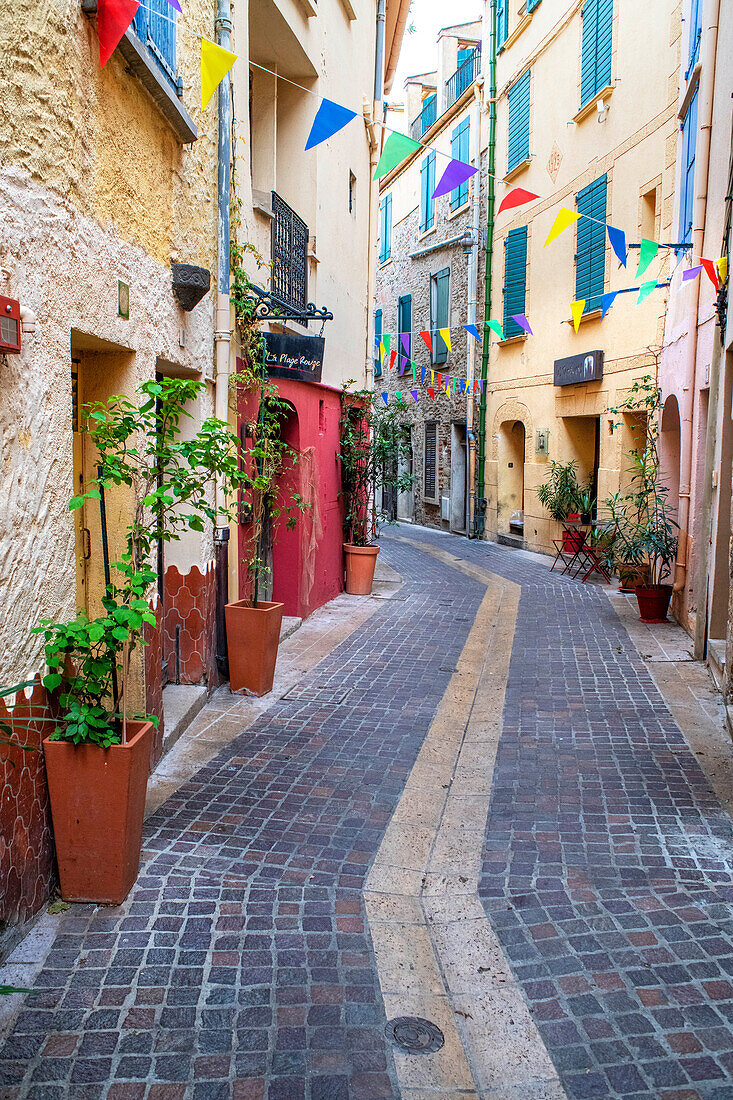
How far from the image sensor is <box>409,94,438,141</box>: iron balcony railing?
22391 millimetres

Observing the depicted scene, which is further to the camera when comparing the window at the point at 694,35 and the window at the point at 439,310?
the window at the point at 439,310

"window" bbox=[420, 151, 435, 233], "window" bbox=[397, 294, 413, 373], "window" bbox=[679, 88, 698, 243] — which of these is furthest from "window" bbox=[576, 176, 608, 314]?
"window" bbox=[397, 294, 413, 373]

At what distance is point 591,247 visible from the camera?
13.1 m

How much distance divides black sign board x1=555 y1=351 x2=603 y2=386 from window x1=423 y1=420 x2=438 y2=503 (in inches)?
286

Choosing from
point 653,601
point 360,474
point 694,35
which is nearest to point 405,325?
point 360,474

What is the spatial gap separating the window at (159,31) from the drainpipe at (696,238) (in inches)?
212

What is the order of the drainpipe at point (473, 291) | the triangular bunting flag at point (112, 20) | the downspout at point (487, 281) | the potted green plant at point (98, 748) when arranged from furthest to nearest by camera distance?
the drainpipe at point (473, 291), the downspout at point (487, 281), the triangular bunting flag at point (112, 20), the potted green plant at point (98, 748)

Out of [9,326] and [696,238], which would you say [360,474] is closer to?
[696,238]

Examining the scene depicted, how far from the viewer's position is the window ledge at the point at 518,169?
15.5 m

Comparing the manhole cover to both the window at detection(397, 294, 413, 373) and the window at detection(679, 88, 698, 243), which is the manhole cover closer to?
the window at detection(679, 88, 698, 243)

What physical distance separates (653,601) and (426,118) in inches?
748

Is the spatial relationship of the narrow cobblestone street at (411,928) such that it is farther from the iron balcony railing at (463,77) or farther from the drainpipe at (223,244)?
the iron balcony railing at (463,77)

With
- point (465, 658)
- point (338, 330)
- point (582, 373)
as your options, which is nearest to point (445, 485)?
point (582, 373)

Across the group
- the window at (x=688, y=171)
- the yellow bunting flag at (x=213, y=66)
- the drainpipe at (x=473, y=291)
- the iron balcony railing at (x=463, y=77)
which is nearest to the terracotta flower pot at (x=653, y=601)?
the window at (x=688, y=171)
